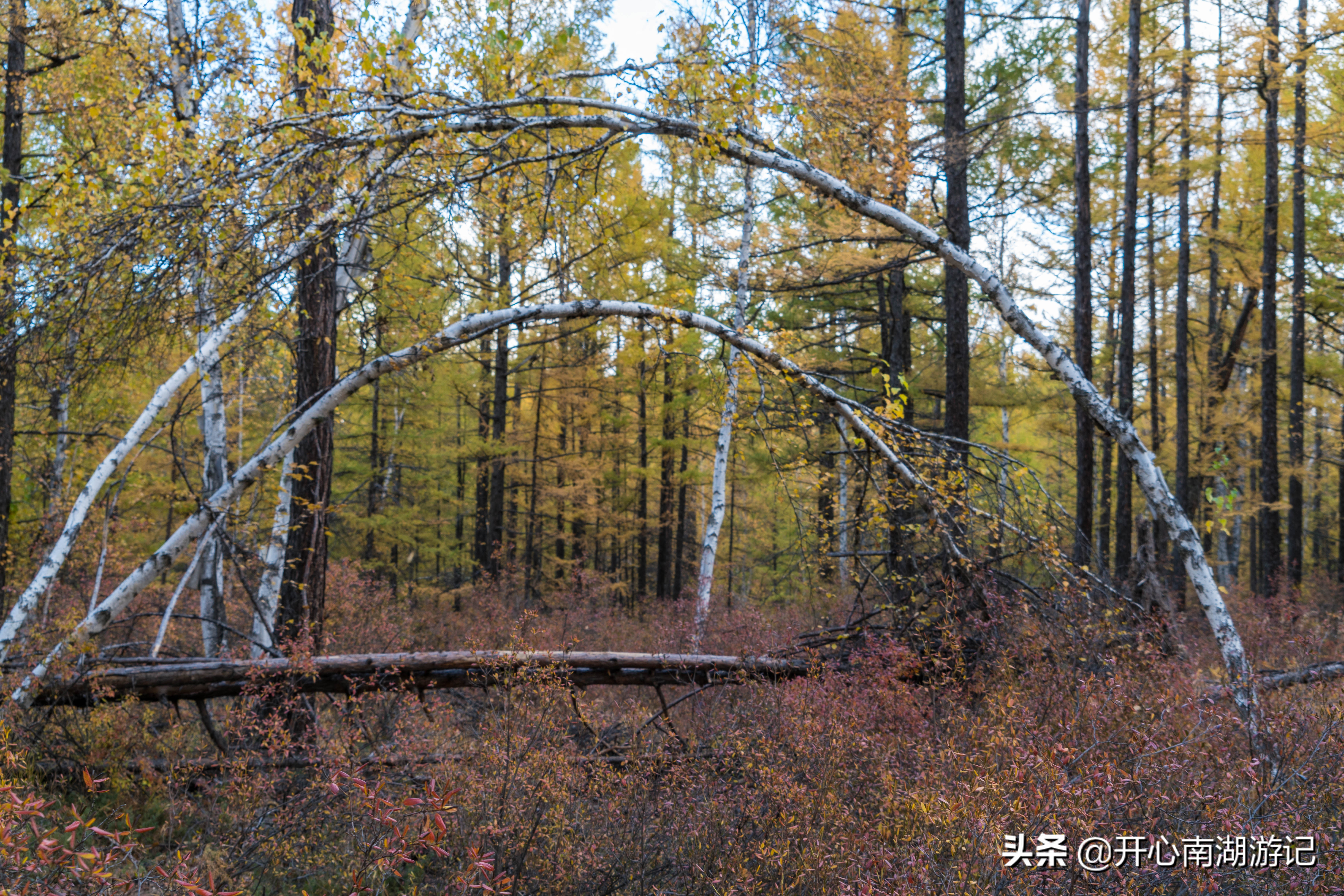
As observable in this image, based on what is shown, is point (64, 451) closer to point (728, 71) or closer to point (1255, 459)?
point (728, 71)

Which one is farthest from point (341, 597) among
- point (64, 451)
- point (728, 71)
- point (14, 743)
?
point (728, 71)

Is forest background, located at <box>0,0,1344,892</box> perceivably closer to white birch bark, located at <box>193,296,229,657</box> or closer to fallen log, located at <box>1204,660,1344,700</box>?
white birch bark, located at <box>193,296,229,657</box>

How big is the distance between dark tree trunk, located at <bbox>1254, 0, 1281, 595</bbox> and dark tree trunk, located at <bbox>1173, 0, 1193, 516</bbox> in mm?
1218

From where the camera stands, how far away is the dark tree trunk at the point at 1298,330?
13336 mm

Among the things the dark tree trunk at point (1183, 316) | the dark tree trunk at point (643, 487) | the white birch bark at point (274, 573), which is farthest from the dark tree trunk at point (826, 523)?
the dark tree trunk at point (1183, 316)

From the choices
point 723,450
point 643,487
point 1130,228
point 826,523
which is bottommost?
point 826,523

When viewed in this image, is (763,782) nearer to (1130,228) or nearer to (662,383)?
(662,383)

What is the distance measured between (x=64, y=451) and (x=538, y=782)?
10702 mm

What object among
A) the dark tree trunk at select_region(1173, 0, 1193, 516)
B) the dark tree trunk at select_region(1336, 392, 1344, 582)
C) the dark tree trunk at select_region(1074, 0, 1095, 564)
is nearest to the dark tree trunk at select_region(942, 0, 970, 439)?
the dark tree trunk at select_region(1074, 0, 1095, 564)

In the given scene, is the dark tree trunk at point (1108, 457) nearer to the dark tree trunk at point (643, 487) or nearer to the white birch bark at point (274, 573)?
the dark tree trunk at point (643, 487)

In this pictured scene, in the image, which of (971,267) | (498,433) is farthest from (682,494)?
(971,267)

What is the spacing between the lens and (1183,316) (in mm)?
14359

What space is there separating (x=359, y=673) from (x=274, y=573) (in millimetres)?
1278

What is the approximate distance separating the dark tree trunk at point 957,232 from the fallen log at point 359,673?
3.99 metres
